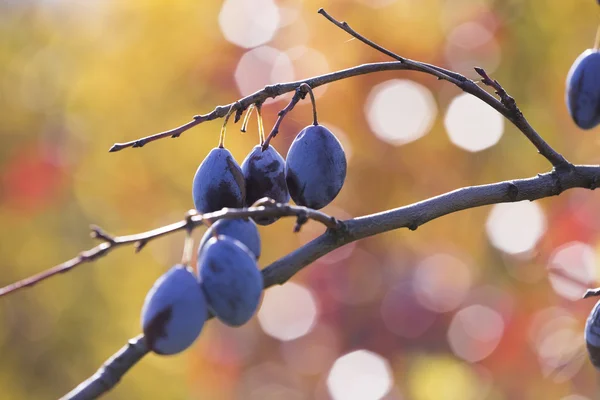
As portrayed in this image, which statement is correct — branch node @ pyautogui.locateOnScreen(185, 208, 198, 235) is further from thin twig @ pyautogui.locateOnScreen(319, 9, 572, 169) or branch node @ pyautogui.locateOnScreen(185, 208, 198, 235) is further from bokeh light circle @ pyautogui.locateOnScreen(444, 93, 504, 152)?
bokeh light circle @ pyautogui.locateOnScreen(444, 93, 504, 152)

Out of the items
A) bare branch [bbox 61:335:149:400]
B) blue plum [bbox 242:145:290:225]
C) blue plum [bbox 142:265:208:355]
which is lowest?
bare branch [bbox 61:335:149:400]

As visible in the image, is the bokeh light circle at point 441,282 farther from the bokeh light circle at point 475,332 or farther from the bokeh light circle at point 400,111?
the bokeh light circle at point 400,111

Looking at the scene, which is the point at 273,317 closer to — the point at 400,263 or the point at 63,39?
the point at 400,263

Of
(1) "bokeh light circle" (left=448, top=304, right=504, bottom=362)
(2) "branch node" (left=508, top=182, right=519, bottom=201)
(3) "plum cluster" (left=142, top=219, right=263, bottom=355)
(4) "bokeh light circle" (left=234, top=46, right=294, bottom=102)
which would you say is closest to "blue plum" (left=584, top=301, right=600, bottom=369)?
(2) "branch node" (left=508, top=182, right=519, bottom=201)

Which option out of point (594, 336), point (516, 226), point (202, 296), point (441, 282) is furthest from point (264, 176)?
point (441, 282)

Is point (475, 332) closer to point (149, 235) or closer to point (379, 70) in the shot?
point (379, 70)

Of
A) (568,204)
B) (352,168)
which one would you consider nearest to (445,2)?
(352,168)
